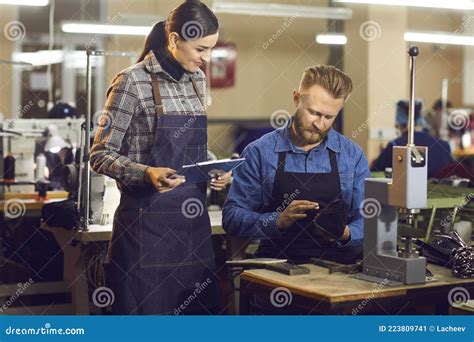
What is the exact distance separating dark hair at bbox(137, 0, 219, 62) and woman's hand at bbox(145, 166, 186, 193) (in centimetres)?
43

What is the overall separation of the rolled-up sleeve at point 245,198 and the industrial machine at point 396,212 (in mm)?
475

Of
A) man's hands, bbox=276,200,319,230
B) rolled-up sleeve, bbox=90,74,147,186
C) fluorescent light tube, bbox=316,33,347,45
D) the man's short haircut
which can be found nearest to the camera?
man's hands, bbox=276,200,319,230

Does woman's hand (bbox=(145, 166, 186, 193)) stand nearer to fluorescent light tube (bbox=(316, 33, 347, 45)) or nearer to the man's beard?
the man's beard

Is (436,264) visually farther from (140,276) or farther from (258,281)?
(140,276)

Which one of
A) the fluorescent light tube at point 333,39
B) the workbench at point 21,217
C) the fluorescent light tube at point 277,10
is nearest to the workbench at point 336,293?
the workbench at point 21,217

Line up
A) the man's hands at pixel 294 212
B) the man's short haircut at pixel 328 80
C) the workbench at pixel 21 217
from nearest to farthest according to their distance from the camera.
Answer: the man's hands at pixel 294 212, the man's short haircut at pixel 328 80, the workbench at pixel 21 217

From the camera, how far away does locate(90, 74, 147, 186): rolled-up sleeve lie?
3.00 metres

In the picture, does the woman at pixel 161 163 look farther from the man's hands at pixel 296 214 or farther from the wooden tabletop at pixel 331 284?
the wooden tabletop at pixel 331 284

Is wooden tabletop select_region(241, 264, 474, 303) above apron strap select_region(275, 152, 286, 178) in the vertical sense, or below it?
below

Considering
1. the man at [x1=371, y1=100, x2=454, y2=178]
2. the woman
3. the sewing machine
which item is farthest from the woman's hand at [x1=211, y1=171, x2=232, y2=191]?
the man at [x1=371, y1=100, x2=454, y2=178]

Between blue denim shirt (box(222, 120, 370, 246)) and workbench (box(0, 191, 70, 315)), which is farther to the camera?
workbench (box(0, 191, 70, 315))

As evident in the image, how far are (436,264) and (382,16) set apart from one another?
5.37m

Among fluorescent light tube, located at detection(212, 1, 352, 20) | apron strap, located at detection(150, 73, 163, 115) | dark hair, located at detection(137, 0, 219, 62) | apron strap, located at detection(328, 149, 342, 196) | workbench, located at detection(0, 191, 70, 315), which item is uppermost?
fluorescent light tube, located at detection(212, 1, 352, 20)

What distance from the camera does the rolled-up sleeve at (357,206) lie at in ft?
9.92
